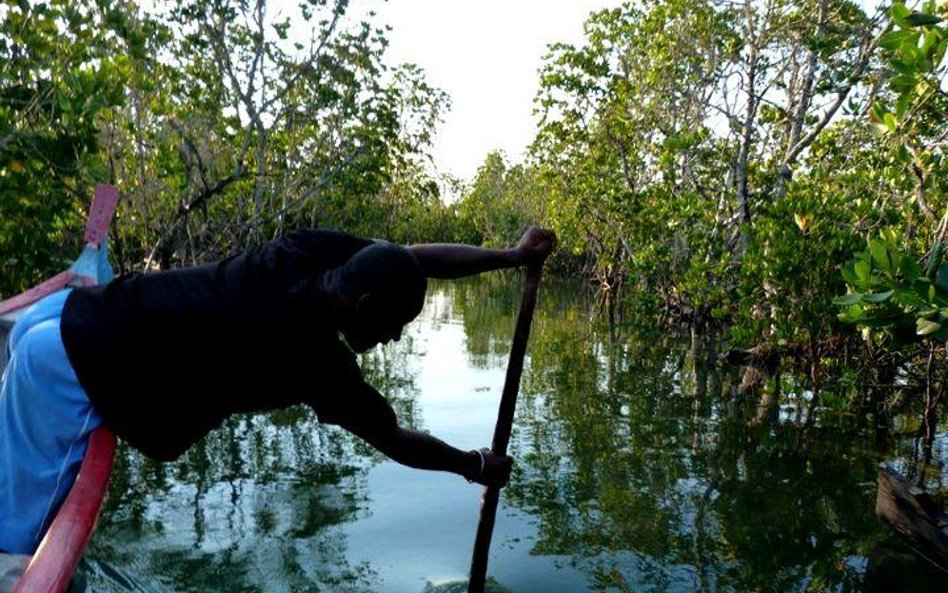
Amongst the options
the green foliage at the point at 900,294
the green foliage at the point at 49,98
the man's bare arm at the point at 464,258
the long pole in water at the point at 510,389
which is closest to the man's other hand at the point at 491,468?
the long pole in water at the point at 510,389

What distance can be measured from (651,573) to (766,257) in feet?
15.3

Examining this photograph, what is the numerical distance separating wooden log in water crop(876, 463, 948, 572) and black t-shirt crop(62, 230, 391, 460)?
3.99 meters

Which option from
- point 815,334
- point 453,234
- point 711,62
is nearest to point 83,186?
point 815,334

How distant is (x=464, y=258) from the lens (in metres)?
3.16

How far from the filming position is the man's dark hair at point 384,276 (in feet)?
7.54

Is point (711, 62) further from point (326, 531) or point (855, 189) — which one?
point (326, 531)

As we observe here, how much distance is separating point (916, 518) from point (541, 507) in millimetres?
2480

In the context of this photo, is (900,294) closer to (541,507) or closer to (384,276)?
(384,276)

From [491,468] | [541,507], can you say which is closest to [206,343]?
[491,468]

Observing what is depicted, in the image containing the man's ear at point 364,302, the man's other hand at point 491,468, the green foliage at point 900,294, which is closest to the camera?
the man's ear at point 364,302

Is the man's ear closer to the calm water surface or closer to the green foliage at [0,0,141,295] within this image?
A: the calm water surface

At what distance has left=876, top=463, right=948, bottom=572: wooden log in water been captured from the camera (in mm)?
4727

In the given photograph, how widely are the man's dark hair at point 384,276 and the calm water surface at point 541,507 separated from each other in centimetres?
35

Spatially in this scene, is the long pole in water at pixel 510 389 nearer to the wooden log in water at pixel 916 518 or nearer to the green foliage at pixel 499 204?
the wooden log in water at pixel 916 518
